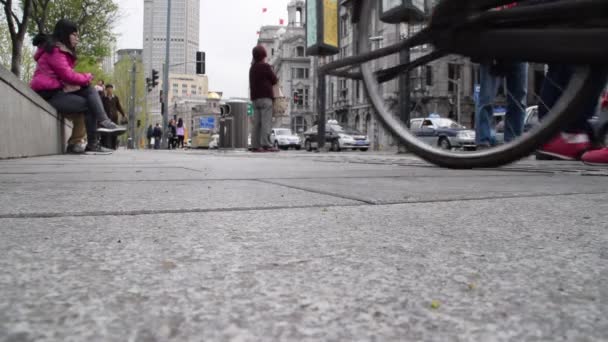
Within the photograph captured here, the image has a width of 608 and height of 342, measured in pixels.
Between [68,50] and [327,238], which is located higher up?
[68,50]

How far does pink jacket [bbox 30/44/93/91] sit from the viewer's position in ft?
17.3

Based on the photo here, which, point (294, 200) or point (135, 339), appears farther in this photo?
point (294, 200)

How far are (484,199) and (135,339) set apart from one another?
131 centimetres

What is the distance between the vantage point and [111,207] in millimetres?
1265

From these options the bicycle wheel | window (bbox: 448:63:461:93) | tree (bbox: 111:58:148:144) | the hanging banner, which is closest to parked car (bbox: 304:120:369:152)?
Answer: the hanging banner

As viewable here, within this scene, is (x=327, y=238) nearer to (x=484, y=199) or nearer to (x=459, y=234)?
(x=459, y=234)

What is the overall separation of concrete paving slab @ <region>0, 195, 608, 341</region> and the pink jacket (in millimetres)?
4809

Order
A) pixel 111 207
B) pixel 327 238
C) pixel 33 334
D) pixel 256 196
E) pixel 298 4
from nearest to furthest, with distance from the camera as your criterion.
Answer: pixel 33 334, pixel 327 238, pixel 111 207, pixel 256 196, pixel 298 4

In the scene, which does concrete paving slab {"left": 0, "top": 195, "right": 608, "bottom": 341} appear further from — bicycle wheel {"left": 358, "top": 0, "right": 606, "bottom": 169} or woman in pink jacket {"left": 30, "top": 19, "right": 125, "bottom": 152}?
woman in pink jacket {"left": 30, "top": 19, "right": 125, "bottom": 152}

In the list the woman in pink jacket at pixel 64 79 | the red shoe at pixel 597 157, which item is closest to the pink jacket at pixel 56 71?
the woman in pink jacket at pixel 64 79

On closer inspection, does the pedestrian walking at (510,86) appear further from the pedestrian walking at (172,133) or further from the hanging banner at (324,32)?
the pedestrian walking at (172,133)

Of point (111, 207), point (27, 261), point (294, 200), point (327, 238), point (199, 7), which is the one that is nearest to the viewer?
point (27, 261)

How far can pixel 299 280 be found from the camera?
2.01ft

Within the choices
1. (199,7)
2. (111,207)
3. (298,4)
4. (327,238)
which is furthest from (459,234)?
(199,7)
